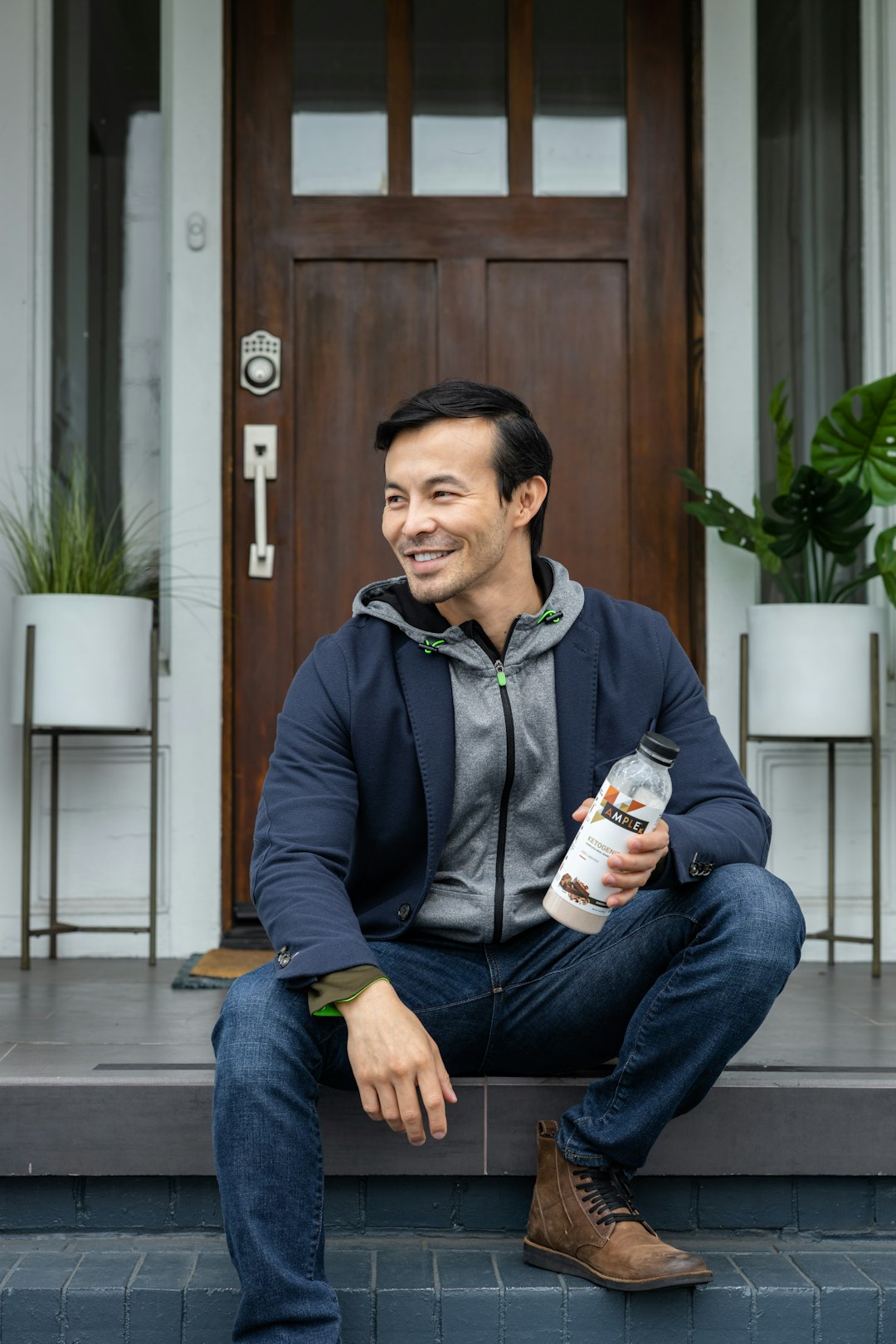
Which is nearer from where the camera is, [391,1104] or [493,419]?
[391,1104]

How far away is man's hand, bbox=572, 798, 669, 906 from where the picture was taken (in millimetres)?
1652

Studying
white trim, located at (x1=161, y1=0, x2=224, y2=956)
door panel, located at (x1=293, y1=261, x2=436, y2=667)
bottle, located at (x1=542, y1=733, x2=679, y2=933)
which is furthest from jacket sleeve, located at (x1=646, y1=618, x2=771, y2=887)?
white trim, located at (x1=161, y1=0, x2=224, y2=956)

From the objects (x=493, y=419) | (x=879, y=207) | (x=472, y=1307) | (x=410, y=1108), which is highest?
(x=879, y=207)

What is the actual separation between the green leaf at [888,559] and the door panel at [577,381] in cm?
64

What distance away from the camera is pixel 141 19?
3545 millimetres

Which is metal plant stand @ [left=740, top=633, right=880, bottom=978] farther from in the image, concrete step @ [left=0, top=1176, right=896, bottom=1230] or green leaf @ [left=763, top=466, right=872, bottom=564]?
concrete step @ [left=0, top=1176, right=896, bottom=1230]

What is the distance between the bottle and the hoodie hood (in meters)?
0.36

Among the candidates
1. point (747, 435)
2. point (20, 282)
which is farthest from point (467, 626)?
point (20, 282)

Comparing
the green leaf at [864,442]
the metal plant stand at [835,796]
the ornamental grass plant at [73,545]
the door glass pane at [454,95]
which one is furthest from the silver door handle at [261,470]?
the green leaf at [864,442]

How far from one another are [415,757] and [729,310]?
6.63 feet

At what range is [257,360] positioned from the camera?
351 centimetres

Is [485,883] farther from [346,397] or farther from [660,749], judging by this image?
[346,397]

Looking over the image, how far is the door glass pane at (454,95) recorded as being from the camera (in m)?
3.54

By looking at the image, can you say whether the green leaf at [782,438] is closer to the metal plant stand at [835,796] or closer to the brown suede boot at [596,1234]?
the metal plant stand at [835,796]
